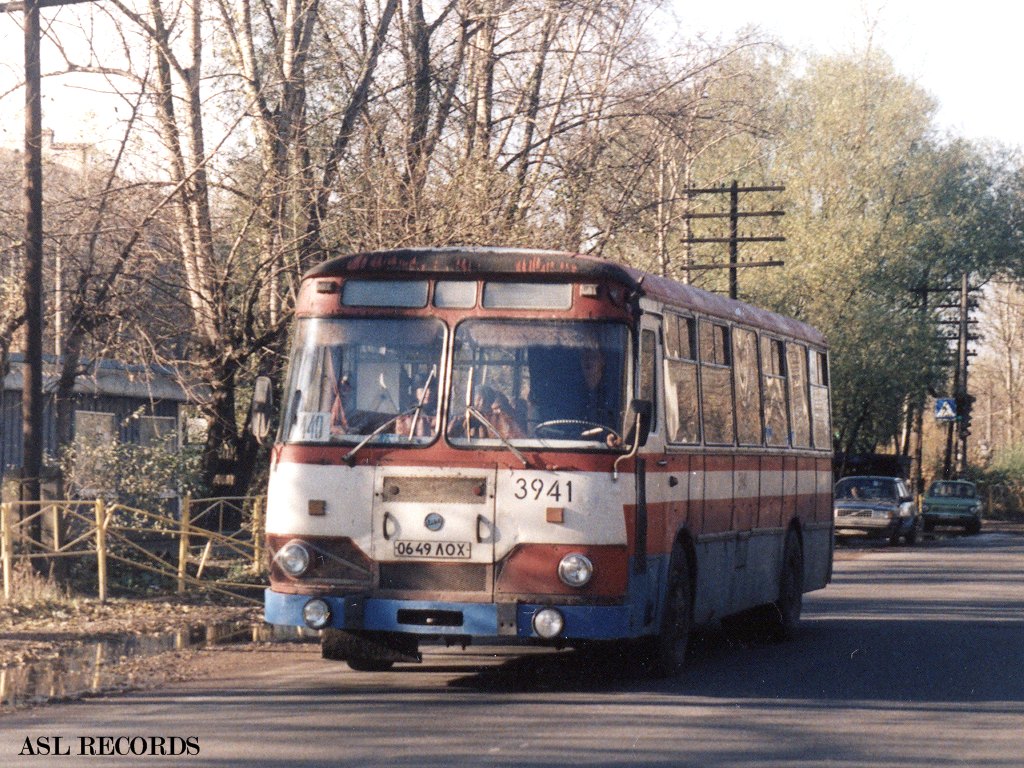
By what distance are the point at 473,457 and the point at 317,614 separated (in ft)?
4.87

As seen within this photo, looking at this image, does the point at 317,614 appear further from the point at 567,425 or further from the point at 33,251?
the point at 33,251

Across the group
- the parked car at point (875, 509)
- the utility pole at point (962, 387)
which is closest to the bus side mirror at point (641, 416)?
the parked car at point (875, 509)

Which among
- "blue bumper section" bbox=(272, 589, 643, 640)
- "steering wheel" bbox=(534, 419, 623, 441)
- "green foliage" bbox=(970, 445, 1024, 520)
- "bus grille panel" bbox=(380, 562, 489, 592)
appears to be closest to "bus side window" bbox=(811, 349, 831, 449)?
"steering wheel" bbox=(534, 419, 623, 441)

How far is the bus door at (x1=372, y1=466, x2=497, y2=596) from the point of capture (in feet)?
36.4

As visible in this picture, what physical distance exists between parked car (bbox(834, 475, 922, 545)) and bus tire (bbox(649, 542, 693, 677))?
26.9 meters

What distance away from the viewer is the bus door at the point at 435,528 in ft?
36.4

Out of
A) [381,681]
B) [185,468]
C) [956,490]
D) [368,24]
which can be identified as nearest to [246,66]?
[368,24]

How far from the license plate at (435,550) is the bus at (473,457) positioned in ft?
0.03

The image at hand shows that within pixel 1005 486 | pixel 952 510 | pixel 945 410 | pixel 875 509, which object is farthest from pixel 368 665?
pixel 1005 486

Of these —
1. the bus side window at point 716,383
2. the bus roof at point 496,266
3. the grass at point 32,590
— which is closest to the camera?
the bus roof at point 496,266

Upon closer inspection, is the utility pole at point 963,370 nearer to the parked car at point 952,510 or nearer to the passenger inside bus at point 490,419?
the parked car at point 952,510

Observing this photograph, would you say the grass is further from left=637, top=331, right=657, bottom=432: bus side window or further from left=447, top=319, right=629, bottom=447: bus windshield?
left=637, top=331, right=657, bottom=432: bus side window

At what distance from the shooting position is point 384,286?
460 inches

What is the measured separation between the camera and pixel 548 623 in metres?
10.9
